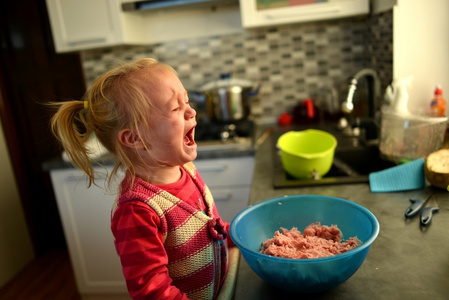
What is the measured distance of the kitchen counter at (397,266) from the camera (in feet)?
2.30

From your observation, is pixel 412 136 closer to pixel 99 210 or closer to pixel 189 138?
pixel 189 138

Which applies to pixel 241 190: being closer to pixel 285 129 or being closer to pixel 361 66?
pixel 285 129

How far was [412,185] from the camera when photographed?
1.18 meters

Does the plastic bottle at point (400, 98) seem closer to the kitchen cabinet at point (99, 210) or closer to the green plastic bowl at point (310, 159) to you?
the green plastic bowl at point (310, 159)

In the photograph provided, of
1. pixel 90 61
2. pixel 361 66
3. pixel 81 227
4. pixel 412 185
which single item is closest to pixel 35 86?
pixel 90 61

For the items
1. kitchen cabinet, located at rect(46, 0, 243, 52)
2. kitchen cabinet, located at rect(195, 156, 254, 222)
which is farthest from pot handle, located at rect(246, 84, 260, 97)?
kitchen cabinet, located at rect(195, 156, 254, 222)

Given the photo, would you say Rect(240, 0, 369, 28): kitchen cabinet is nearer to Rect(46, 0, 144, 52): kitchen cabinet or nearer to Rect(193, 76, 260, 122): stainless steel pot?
Rect(193, 76, 260, 122): stainless steel pot

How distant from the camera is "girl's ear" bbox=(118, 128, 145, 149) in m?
0.76

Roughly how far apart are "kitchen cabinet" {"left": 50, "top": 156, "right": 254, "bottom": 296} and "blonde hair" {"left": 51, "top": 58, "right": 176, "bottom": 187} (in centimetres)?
115

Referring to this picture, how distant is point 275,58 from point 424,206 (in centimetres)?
148

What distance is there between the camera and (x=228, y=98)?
2141mm

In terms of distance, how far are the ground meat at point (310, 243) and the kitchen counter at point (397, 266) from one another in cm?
7

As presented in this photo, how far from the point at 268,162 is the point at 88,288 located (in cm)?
130

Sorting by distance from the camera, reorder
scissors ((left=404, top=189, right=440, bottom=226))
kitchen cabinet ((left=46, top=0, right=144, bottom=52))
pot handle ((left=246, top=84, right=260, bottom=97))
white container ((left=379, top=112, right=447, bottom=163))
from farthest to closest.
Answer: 1. pot handle ((left=246, top=84, right=260, bottom=97))
2. kitchen cabinet ((left=46, top=0, right=144, bottom=52))
3. white container ((left=379, top=112, right=447, bottom=163))
4. scissors ((left=404, top=189, right=440, bottom=226))
